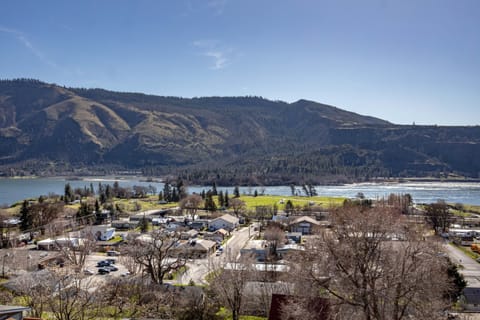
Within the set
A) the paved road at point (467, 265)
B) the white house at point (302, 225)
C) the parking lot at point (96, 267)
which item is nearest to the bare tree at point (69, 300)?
the parking lot at point (96, 267)

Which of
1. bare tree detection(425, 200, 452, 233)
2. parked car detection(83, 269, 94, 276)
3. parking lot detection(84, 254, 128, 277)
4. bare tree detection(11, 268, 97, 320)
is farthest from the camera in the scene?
bare tree detection(425, 200, 452, 233)

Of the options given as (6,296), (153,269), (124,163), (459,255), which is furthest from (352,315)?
(124,163)

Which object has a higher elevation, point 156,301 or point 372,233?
point 372,233

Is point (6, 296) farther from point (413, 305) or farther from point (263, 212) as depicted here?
point (263, 212)

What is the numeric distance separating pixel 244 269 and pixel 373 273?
7520mm

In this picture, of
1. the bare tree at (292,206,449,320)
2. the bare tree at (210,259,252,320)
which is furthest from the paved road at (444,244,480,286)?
the bare tree at (292,206,449,320)

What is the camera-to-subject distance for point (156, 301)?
1731 centimetres

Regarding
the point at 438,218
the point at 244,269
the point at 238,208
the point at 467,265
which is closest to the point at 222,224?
the point at 238,208

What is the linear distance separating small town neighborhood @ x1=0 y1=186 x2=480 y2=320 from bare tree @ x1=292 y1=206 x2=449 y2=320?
0.03 m

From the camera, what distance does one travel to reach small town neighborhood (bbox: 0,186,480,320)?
10391 millimetres

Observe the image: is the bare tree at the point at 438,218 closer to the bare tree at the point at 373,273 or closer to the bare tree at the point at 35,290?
the bare tree at the point at 373,273

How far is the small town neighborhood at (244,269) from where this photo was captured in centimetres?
1039

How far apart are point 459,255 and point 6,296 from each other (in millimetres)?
28307

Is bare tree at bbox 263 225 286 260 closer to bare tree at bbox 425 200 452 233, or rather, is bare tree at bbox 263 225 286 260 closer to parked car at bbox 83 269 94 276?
parked car at bbox 83 269 94 276
